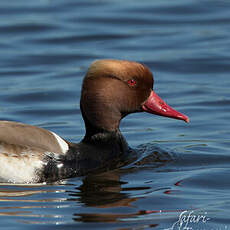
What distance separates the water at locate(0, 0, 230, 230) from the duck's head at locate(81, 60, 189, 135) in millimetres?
580

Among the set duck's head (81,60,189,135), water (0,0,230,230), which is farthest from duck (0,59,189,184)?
water (0,0,230,230)

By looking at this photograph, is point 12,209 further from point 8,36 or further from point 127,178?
point 8,36

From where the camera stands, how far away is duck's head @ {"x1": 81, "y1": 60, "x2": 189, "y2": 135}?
7.45 meters

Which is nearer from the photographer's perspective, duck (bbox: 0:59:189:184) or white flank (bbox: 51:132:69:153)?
duck (bbox: 0:59:189:184)

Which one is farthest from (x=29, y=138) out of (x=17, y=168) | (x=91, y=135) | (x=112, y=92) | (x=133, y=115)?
(x=133, y=115)

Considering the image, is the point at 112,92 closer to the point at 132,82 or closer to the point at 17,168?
the point at 132,82

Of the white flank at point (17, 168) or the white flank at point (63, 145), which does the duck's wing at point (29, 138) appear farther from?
the white flank at point (17, 168)

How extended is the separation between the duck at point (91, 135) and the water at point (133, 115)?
177mm

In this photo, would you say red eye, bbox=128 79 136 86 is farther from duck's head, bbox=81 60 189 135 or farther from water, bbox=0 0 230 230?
water, bbox=0 0 230 230

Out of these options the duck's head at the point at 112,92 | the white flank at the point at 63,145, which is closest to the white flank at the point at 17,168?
the white flank at the point at 63,145

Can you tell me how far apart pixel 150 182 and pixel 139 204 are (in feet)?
2.47

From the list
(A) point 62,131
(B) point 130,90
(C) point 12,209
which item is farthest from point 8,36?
(C) point 12,209

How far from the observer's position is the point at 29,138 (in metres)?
7.01

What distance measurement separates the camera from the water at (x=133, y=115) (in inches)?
242
